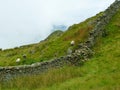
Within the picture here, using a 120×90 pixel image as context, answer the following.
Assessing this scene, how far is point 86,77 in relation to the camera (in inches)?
1377

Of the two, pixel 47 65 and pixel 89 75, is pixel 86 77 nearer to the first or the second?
pixel 89 75

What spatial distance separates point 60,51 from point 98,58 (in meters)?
15.6

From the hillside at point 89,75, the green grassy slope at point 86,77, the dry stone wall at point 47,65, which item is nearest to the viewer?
the green grassy slope at point 86,77

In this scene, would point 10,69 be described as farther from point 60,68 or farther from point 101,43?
point 101,43

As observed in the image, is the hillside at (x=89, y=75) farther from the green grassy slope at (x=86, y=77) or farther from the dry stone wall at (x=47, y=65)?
the dry stone wall at (x=47, y=65)

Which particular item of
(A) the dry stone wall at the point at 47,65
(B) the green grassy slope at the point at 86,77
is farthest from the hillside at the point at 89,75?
(A) the dry stone wall at the point at 47,65

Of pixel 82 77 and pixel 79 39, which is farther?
pixel 79 39

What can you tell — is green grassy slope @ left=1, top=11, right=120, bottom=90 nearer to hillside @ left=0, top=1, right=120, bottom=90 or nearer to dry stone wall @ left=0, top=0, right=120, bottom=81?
hillside @ left=0, top=1, right=120, bottom=90

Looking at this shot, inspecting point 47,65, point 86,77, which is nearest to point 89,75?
point 86,77

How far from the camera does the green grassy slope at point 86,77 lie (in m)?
32.6

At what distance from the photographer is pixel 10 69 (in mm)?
39344

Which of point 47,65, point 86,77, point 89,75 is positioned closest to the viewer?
point 86,77

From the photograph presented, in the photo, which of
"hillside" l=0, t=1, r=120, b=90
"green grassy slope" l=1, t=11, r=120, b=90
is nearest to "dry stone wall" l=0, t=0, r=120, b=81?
"hillside" l=0, t=1, r=120, b=90

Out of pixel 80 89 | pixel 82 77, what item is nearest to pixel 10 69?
pixel 82 77
